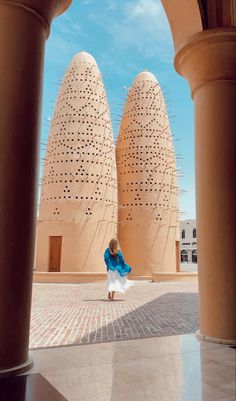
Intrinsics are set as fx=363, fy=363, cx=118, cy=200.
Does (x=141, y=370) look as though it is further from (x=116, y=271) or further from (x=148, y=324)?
(x=116, y=271)

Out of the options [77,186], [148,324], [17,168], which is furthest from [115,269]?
[77,186]

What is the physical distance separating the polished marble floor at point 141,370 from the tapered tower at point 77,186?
686 inches

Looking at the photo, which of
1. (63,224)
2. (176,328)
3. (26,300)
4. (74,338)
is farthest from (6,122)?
(63,224)

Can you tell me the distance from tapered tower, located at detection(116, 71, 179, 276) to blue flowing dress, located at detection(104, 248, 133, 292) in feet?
42.9

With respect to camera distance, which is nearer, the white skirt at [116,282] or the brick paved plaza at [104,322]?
the brick paved plaza at [104,322]

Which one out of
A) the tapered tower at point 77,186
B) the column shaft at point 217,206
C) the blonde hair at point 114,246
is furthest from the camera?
the tapered tower at point 77,186

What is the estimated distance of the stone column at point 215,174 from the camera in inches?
156

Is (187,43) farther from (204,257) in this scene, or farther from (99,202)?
(99,202)

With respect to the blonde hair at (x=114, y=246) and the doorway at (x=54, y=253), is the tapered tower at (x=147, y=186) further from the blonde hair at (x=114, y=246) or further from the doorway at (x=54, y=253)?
the blonde hair at (x=114, y=246)

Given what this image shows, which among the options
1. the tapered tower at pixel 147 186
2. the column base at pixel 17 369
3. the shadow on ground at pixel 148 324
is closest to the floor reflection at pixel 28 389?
the column base at pixel 17 369

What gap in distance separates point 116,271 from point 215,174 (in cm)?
628

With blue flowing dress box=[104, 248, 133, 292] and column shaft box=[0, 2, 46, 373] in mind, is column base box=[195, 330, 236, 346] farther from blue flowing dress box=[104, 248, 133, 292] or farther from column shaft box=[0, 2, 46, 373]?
blue flowing dress box=[104, 248, 133, 292]

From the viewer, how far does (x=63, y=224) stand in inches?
834

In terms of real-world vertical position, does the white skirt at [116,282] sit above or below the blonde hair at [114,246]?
below
